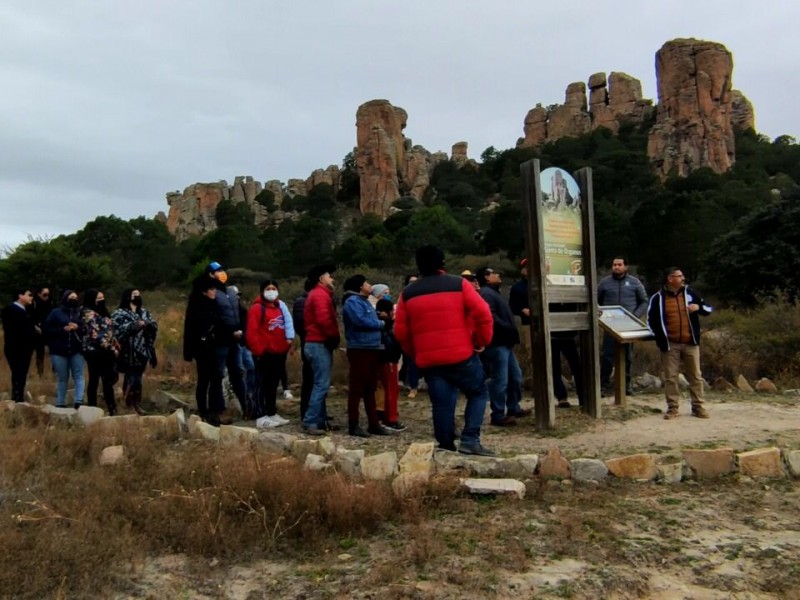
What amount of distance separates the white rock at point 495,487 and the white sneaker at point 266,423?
3098mm

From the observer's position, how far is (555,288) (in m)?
6.78

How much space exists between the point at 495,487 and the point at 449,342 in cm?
125

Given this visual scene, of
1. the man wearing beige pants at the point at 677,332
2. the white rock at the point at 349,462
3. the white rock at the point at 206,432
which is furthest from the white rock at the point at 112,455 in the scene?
the man wearing beige pants at the point at 677,332

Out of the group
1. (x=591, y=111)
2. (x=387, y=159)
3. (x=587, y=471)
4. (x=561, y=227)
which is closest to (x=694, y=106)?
(x=591, y=111)

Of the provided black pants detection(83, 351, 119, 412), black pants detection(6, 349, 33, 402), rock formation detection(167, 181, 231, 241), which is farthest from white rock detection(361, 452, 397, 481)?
rock formation detection(167, 181, 231, 241)

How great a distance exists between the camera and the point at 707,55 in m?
66.0

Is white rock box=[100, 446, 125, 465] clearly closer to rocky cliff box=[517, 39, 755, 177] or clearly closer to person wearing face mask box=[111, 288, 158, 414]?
person wearing face mask box=[111, 288, 158, 414]

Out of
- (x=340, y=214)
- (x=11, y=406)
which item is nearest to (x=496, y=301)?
(x=11, y=406)

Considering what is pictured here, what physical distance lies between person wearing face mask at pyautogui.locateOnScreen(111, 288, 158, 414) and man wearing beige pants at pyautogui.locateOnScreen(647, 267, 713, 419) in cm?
559

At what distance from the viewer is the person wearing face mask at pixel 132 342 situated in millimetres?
7688

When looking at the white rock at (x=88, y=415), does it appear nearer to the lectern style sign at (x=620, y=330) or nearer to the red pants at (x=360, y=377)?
the red pants at (x=360, y=377)

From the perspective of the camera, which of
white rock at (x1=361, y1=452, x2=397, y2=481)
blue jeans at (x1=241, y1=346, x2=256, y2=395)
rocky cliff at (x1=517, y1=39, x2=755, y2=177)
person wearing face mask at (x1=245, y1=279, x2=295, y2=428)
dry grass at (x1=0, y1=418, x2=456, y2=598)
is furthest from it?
rocky cliff at (x1=517, y1=39, x2=755, y2=177)

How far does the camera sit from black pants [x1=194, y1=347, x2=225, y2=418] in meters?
6.90

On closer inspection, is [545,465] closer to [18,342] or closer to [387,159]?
[18,342]
